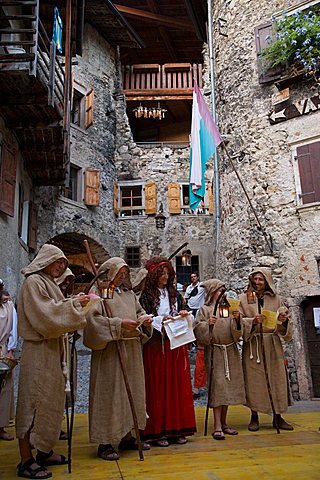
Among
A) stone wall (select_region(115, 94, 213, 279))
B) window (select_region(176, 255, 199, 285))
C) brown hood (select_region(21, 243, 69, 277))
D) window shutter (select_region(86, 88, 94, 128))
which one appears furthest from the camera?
stone wall (select_region(115, 94, 213, 279))

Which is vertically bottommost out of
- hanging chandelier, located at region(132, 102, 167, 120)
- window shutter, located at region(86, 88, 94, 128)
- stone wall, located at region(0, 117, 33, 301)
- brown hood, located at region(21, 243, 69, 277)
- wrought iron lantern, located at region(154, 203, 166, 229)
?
brown hood, located at region(21, 243, 69, 277)

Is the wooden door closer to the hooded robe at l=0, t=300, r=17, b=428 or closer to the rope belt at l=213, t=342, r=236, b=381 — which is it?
the rope belt at l=213, t=342, r=236, b=381

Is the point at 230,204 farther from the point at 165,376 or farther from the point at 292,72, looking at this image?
the point at 165,376

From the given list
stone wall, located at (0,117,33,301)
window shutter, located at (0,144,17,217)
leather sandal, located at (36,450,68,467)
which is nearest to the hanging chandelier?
stone wall, located at (0,117,33,301)

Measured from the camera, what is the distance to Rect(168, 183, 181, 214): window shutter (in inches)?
615

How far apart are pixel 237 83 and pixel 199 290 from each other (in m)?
5.54

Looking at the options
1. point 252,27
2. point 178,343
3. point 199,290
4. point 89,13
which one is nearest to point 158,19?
point 89,13

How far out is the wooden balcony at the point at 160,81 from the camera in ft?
→ 55.5

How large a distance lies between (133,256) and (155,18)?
30.9 feet

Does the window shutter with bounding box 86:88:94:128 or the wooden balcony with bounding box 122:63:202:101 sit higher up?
the wooden balcony with bounding box 122:63:202:101

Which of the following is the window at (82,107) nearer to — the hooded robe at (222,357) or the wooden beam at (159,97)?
the wooden beam at (159,97)

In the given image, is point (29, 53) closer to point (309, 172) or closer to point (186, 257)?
point (309, 172)

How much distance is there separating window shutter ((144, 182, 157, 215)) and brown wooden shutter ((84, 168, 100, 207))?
192cm

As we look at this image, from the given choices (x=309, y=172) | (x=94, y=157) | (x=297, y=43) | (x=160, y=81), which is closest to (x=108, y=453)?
Result: (x=309, y=172)
